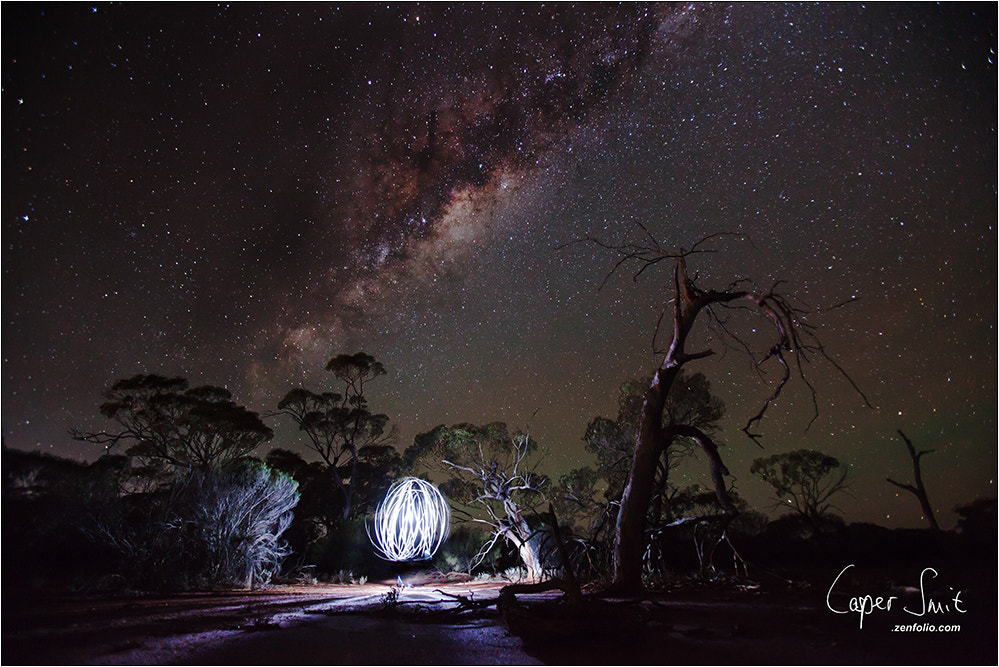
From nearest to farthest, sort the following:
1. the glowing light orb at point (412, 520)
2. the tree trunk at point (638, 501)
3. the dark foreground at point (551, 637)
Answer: the dark foreground at point (551, 637) → the tree trunk at point (638, 501) → the glowing light orb at point (412, 520)

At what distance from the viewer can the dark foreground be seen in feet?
12.2

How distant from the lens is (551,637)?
13.8 ft

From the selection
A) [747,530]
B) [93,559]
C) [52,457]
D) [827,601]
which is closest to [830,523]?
[747,530]

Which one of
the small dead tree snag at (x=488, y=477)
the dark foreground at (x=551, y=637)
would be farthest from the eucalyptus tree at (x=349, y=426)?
the dark foreground at (x=551, y=637)

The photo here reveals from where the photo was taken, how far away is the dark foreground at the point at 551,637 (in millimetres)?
3709

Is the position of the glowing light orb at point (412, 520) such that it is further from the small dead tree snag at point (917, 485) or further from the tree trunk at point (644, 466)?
the small dead tree snag at point (917, 485)

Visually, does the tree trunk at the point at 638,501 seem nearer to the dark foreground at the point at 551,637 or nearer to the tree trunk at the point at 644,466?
the tree trunk at the point at 644,466

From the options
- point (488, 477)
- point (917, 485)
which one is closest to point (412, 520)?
point (488, 477)
